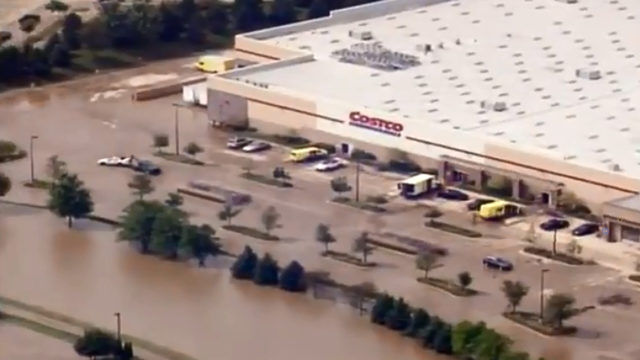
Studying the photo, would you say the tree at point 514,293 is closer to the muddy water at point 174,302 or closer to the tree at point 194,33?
the muddy water at point 174,302

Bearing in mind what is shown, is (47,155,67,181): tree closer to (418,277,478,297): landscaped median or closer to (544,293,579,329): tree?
(418,277,478,297): landscaped median

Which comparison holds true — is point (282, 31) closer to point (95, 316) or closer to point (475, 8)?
point (475, 8)

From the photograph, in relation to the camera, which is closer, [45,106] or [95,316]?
[95,316]

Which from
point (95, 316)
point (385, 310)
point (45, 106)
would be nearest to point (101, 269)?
point (95, 316)

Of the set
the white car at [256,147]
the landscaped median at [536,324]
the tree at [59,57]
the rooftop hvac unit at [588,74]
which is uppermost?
the rooftop hvac unit at [588,74]

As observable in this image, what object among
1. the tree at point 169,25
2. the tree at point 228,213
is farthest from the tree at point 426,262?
the tree at point 169,25
